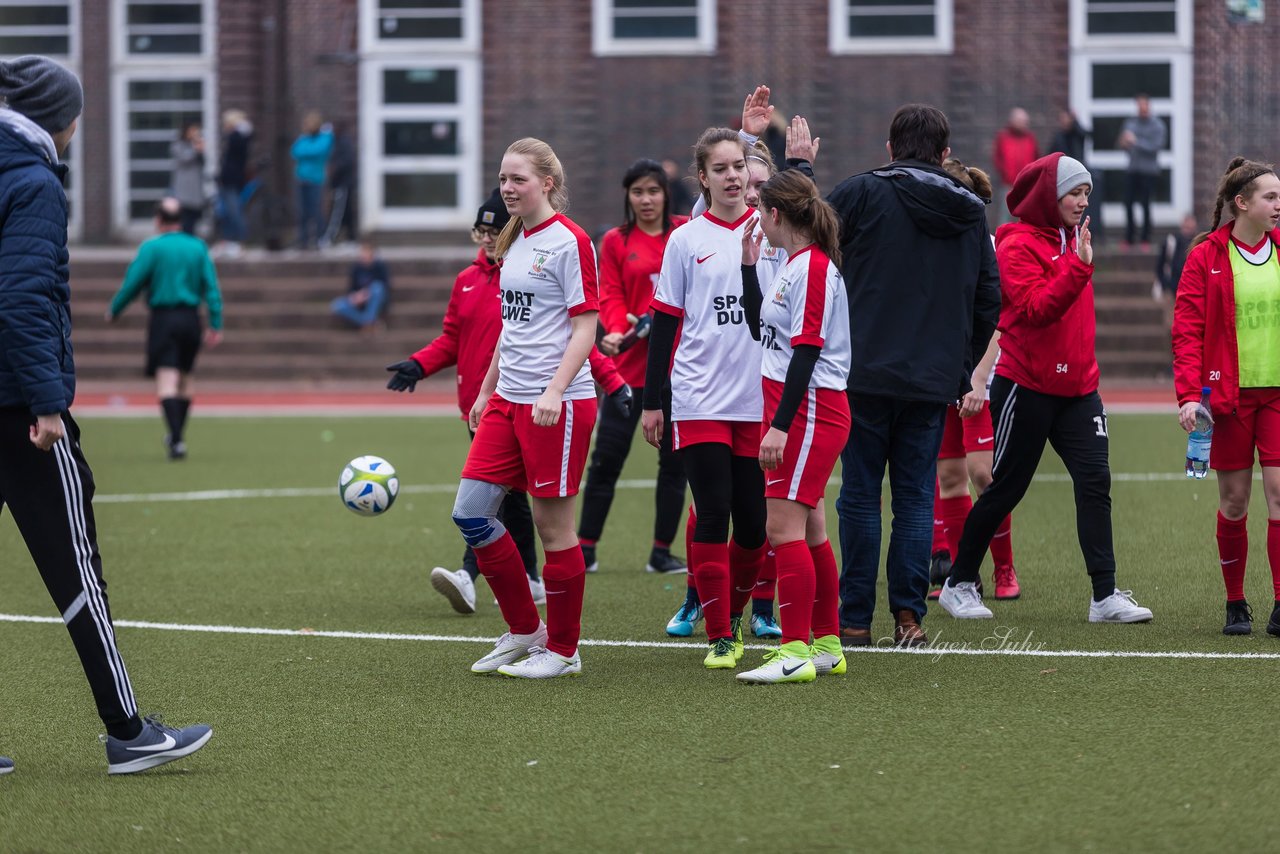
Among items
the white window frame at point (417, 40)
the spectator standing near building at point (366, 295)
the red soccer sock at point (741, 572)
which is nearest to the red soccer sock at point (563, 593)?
the red soccer sock at point (741, 572)

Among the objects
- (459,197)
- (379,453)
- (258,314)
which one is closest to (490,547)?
(379,453)

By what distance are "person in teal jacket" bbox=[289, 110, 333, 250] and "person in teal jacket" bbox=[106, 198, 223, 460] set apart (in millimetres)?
10854

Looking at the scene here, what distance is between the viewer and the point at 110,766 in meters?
5.36

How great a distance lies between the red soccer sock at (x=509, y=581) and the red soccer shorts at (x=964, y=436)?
2.59 metres

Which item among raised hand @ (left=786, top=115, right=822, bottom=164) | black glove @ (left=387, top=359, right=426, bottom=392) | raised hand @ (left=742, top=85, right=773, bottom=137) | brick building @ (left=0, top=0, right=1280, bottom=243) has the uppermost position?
brick building @ (left=0, top=0, right=1280, bottom=243)

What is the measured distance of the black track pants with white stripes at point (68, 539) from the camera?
5.22 meters

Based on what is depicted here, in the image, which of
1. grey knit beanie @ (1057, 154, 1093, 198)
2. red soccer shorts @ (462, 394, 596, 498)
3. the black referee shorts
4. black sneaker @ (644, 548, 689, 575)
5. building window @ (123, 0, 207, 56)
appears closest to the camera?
red soccer shorts @ (462, 394, 596, 498)

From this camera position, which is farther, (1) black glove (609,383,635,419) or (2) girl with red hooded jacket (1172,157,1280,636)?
(2) girl with red hooded jacket (1172,157,1280,636)

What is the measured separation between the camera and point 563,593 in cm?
671

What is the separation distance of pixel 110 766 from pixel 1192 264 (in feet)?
15.3

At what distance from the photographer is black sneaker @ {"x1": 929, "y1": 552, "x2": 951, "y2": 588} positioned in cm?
875

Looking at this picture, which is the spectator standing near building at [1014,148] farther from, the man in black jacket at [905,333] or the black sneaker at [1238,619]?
the man in black jacket at [905,333]

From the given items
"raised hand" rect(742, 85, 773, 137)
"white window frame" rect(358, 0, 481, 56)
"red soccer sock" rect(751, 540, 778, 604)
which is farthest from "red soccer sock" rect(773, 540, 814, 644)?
"white window frame" rect(358, 0, 481, 56)

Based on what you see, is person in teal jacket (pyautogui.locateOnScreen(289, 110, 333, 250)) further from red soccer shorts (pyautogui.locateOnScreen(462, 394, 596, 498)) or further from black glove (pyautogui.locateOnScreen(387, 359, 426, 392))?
red soccer shorts (pyautogui.locateOnScreen(462, 394, 596, 498))
